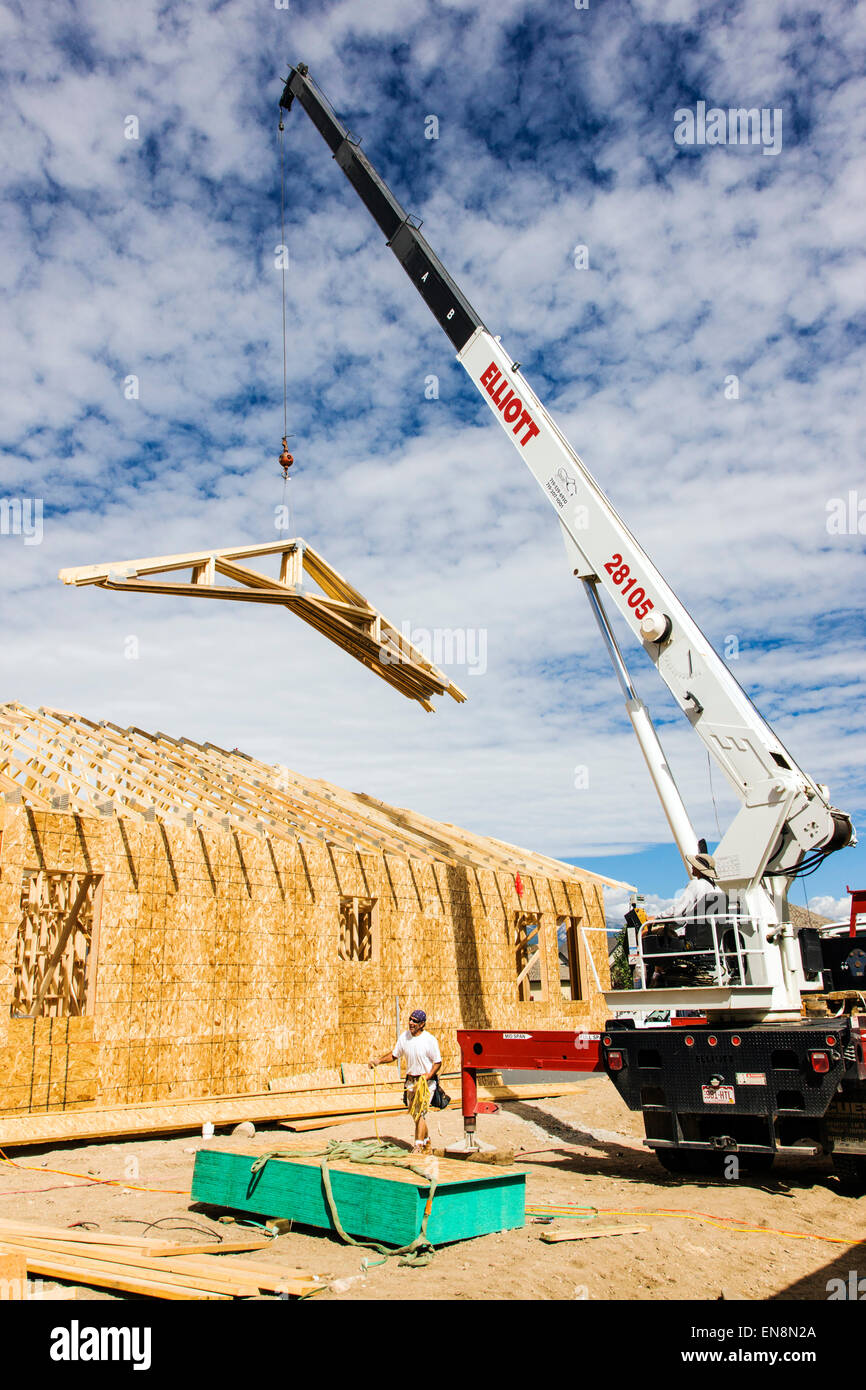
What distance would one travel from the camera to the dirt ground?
5.02 m

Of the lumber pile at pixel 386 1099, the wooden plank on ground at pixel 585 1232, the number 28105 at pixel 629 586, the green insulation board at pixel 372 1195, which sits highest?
the number 28105 at pixel 629 586

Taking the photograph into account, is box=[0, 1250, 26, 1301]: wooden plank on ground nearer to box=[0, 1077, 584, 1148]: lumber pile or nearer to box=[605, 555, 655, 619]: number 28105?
box=[0, 1077, 584, 1148]: lumber pile

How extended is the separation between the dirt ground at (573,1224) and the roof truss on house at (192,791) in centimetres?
395

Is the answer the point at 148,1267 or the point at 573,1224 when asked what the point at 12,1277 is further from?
the point at 573,1224

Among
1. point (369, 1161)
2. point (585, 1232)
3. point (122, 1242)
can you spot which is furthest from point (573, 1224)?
point (122, 1242)

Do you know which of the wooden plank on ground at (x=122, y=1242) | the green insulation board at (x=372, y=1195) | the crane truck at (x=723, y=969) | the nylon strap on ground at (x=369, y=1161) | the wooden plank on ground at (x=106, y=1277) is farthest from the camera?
the crane truck at (x=723, y=969)

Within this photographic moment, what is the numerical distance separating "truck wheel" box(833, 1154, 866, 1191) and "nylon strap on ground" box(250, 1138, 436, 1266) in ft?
11.8

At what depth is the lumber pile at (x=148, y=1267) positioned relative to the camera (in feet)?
14.7

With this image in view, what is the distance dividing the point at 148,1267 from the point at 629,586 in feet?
24.6

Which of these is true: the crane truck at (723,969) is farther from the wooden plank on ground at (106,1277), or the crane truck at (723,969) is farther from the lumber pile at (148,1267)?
the wooden plank on ground at (106,1277)

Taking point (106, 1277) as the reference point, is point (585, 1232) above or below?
Result: below

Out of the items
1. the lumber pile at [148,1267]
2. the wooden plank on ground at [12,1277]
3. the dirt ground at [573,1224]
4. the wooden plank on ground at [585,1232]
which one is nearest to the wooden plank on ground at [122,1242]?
the lumber pile at [148,1267]

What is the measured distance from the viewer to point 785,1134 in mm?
7551

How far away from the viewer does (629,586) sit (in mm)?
9945
